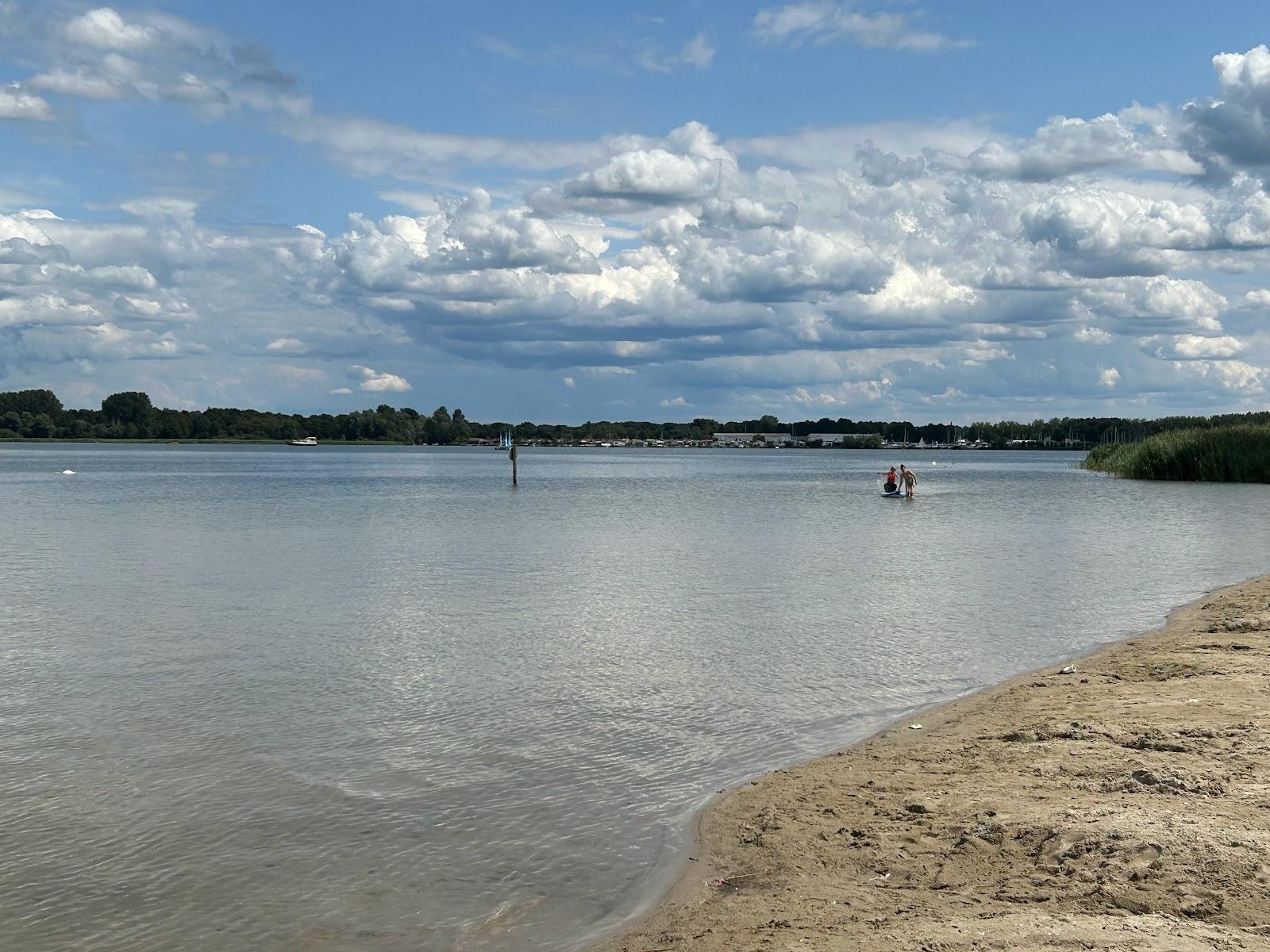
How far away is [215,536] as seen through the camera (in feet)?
132

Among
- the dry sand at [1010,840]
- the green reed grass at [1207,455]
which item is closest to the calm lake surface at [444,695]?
the dry sand at [1010,840]

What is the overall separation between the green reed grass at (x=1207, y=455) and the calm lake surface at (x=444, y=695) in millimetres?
40043

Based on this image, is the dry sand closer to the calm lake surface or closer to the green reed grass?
the calm lake surface

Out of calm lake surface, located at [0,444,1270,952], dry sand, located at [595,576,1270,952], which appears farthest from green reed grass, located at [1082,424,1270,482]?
dry sand, located at [595,576,1270,952]

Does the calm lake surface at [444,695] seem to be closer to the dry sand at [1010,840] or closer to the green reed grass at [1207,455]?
the dry sand at [1010,840]

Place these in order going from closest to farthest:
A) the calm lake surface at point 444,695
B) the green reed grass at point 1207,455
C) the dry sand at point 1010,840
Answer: the dry sand at point 1010,840, the calm lake surface at point 444,695, the green reed grass at point 1207,455

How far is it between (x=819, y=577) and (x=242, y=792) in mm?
19571

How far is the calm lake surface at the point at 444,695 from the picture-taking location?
8.48 metres

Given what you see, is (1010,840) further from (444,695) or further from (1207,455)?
(1207,455)

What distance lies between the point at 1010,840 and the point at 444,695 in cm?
852

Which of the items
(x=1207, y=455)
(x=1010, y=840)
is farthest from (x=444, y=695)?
(x=1207, y=455)

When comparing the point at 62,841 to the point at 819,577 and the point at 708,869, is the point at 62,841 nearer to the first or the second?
the point at 708,869

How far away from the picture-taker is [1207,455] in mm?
76625

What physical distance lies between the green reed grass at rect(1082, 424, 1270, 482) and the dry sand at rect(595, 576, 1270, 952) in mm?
71013
